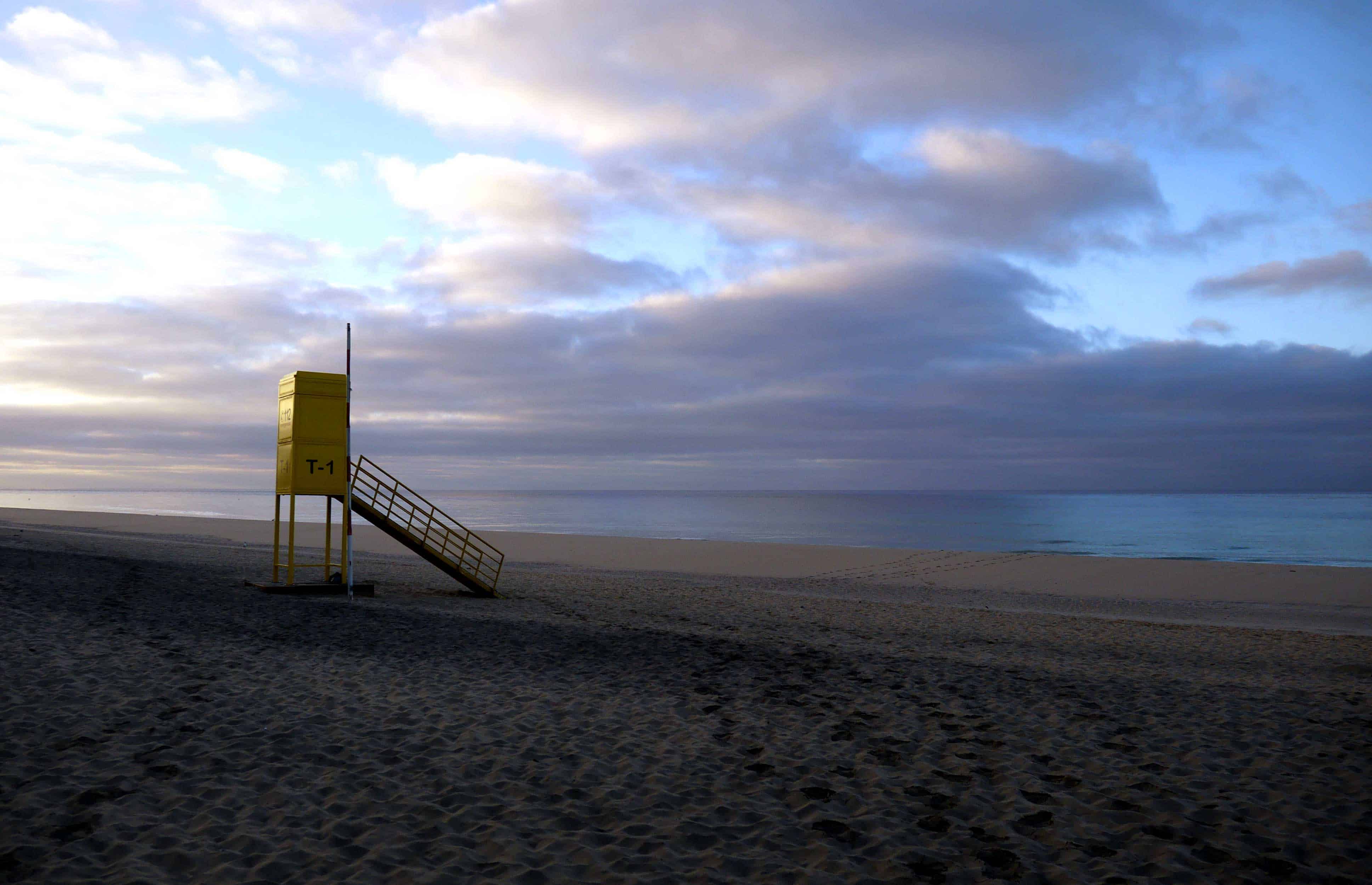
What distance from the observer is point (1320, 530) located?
7025 cm

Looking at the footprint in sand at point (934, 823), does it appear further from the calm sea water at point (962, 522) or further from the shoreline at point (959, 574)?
the calm sea water at point (962, 522)

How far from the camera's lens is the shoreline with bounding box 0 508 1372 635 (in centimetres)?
2517

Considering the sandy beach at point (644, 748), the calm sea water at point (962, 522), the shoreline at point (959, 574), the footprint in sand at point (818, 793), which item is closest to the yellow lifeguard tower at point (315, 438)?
the sandy beach at point (644, 748)

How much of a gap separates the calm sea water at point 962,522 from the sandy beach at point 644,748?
1504 inches

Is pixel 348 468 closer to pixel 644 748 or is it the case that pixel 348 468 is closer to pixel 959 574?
pixel 644 748

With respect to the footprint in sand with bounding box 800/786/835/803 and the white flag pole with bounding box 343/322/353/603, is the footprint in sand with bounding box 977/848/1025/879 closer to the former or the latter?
the footprint in sand with bounding box 800/786/835/803

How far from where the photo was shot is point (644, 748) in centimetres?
848

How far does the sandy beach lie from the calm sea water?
125 ft

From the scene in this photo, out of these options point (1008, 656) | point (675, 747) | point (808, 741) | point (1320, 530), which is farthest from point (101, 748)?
point (1320, 530)

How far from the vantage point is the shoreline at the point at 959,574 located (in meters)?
25.2

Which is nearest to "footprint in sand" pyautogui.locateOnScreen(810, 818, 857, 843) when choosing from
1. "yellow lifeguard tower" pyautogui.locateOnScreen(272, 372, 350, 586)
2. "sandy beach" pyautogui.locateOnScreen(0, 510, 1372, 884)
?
"sandy beach" pyautogui.locateOnScreen(0, 510, 1372, 884)

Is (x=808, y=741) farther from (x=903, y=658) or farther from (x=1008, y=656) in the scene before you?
(x=1008, y=656)

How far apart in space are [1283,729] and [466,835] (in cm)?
942

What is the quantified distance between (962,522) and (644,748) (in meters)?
79.7
